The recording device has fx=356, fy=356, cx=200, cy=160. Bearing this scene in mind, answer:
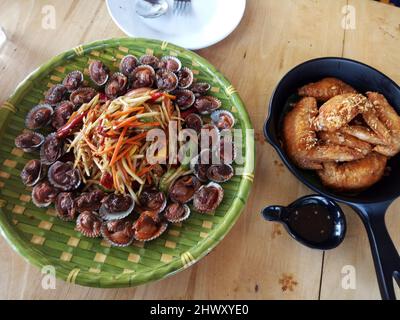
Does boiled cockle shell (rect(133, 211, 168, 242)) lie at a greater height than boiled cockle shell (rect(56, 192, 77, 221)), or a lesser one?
lesser

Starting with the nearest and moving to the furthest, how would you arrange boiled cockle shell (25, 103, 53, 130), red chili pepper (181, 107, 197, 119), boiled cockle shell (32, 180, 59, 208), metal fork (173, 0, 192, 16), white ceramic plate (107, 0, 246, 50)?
boiled cockle shell (32, 180, 59, 208), boiled cockle shell (25, 103, 53, 130), red chili pepper (181, 107, 197, 119), white ceramic plate (107, 0, 246, 50), metal fork (173, 0, 192, 16)

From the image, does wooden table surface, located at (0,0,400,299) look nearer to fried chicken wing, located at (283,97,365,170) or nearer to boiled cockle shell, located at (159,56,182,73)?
fried chicken wing, located at (283,97,365,170)

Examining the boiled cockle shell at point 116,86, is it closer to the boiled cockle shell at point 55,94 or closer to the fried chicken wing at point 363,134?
the boiled cockle shell at point 55,94

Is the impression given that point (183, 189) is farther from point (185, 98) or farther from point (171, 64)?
point (171, 64)

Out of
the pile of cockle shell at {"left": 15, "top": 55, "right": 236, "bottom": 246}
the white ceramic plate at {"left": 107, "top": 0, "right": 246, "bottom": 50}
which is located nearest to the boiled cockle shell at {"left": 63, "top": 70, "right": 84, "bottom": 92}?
the pile of cockle shell at {"left": 15, "top": 55, "right": 236, "bottom": 246}

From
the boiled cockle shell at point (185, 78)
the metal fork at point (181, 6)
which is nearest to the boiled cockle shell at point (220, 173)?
the boiled cockle shell at point (185, 78)

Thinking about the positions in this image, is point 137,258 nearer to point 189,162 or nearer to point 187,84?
point 189,162

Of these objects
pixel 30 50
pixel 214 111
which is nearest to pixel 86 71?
pixel 30 50
